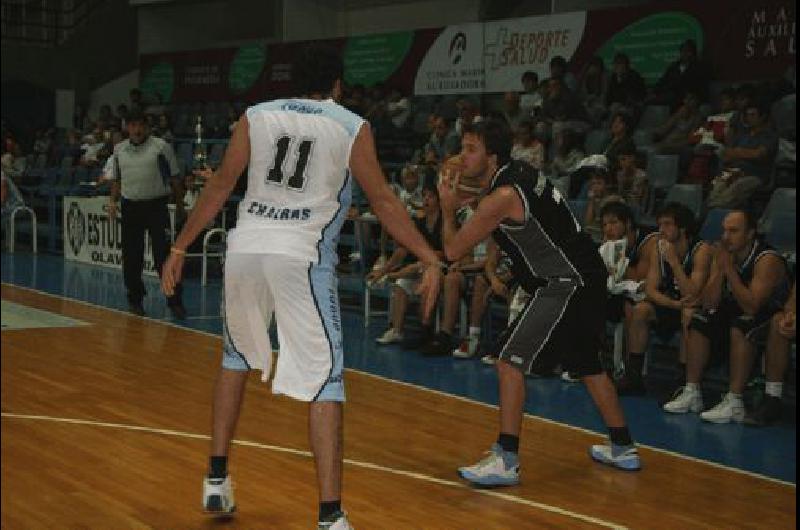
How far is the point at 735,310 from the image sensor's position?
704cm

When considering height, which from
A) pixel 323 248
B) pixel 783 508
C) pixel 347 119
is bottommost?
pixel 783 508

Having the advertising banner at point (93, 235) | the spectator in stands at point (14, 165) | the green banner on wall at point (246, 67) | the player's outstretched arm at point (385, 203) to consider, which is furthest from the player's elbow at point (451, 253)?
the spectator in stands at point (14, 165)

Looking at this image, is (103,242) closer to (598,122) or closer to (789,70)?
(598,122)

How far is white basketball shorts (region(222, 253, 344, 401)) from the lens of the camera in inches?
153

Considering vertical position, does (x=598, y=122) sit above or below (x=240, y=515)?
above

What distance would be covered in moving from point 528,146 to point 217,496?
23.1ft

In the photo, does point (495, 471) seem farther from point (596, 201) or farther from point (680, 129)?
point (680, 129)

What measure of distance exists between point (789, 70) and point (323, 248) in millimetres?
7365

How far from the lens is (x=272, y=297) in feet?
13.2

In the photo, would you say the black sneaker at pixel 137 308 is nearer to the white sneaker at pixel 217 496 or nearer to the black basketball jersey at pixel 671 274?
the black basketball jersey at pixel 671 274

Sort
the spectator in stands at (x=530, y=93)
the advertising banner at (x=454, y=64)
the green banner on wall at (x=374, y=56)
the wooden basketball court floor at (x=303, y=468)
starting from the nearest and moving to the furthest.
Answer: the wooden basketball court floor at (x=303, y=468) < the spectator in stands at (x=530, y=93) < the advertising banner at (x=454, y=64) < the green banner on wall at (x=374, y=56)

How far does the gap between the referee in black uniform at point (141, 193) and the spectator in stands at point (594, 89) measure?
407 cm

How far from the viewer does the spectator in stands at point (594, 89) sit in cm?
1156

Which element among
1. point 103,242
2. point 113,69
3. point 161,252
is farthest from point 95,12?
point 161,252
